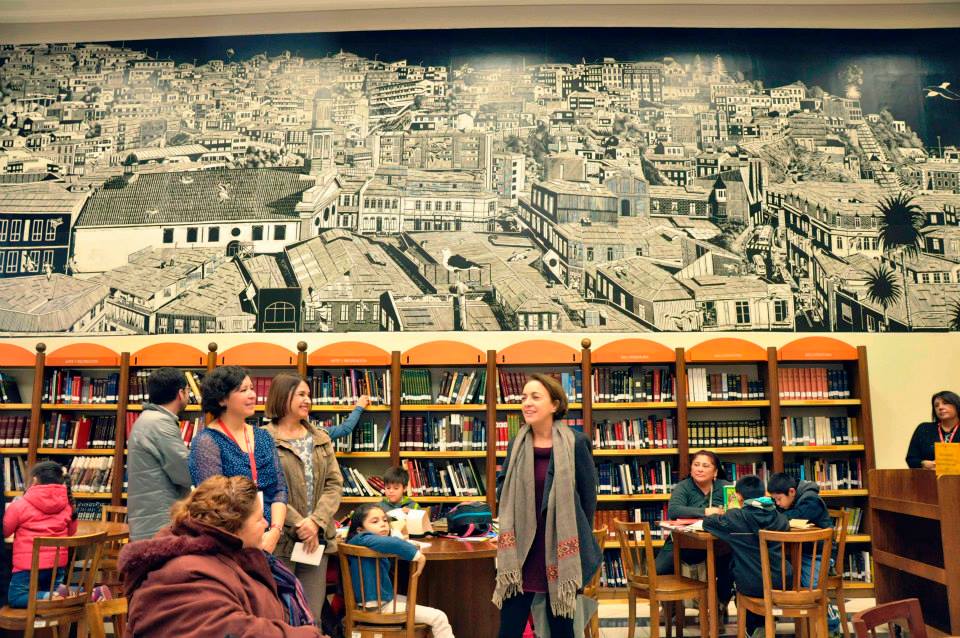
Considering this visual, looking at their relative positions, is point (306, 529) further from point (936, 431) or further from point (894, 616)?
point (936, 431)

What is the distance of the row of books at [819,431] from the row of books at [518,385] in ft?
5.78

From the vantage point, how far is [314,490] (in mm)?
3760

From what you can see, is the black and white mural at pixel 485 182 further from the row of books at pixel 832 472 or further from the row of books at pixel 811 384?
the row of books at pixel 832 472

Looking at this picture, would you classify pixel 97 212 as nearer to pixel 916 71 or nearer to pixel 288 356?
pixel 288 356

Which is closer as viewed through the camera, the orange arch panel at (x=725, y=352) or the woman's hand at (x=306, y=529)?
the woman's hand at (x=306, y=529)

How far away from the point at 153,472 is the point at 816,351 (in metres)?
→ 5.26

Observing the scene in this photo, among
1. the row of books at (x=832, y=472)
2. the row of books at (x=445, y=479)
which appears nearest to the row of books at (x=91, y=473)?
the row of books at (x=445, y=479)

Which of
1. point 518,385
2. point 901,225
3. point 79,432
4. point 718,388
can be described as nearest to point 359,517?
point 518,385

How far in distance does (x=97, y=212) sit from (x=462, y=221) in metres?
3.46

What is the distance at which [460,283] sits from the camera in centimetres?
706

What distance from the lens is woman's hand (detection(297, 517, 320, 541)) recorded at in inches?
136

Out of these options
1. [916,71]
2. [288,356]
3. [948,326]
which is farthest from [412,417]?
[916,71]

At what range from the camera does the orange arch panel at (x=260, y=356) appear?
6.50 meters

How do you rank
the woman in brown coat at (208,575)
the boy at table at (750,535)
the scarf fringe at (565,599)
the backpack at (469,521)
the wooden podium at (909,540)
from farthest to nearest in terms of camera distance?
the backpack at (469,521) → the boy at table at (750,535) → the wooden podium at (909,540) → the scarf fringe at (565,599) → the woman in brown coat at (208,575)
